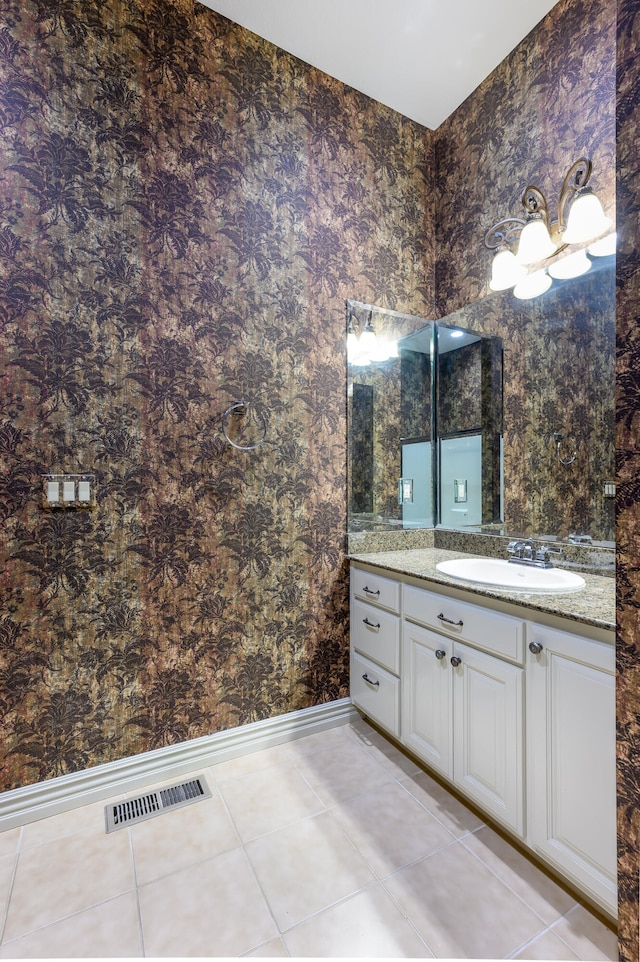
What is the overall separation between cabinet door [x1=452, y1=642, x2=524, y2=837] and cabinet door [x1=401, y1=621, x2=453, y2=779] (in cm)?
4

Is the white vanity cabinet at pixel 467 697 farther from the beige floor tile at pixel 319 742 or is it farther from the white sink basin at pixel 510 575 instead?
the beige floor tile at pixel 319 742

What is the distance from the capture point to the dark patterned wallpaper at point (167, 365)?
1535 millimetres

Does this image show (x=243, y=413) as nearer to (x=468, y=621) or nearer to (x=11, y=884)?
(x=468, y=621)

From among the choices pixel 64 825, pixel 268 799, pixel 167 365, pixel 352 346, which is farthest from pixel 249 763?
pixel 352 346

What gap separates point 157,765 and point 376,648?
3.30 ft

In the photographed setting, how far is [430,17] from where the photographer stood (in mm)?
1843

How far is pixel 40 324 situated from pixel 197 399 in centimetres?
59

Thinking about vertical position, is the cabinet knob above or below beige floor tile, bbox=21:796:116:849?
above

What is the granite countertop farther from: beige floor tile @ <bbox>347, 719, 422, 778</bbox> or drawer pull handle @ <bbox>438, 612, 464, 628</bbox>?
beige floor tile @ <bbox>347, 719, 422, 778</bbox>

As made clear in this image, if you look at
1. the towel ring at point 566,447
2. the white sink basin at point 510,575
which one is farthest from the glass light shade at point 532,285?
the white sink basin at point 510,575

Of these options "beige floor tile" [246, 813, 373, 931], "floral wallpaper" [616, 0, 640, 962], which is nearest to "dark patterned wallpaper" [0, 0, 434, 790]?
"beige floor tile" [246, 813, 373, 931]

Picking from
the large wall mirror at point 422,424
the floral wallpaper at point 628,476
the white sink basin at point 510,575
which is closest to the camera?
the floral wallpaper at point 628,476

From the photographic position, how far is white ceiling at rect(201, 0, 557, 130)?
180cm

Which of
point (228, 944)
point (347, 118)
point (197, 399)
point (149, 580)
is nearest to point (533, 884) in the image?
point (228, 944)
